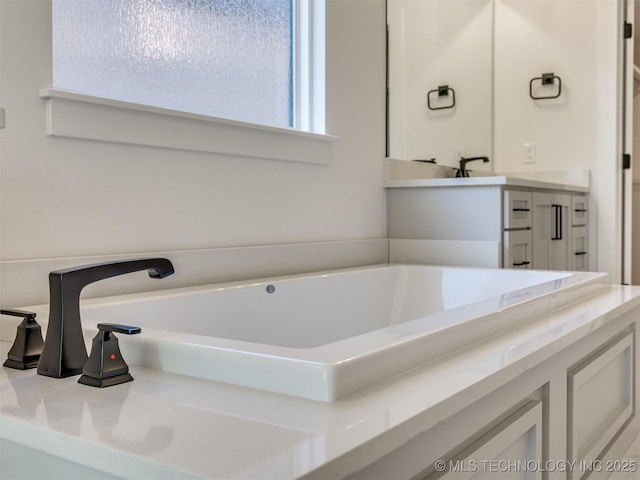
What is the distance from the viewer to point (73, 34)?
5.16ft

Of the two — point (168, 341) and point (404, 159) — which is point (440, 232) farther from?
point (168, 341)

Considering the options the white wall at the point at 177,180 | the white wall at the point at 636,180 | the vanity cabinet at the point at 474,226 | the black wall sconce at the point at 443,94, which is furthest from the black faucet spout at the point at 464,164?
the white wall at the point at 636,180

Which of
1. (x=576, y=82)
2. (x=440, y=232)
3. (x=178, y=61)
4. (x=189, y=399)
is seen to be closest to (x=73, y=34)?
(x=178, y=61)

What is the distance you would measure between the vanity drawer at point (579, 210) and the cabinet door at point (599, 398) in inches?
61.8

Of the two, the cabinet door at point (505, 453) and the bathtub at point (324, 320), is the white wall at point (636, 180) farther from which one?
the cabinet door at point (505, 453)

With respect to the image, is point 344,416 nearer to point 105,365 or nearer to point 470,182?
point 105,365

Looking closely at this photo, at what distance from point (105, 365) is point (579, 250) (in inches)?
115

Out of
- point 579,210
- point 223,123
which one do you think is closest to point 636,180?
point 579,210

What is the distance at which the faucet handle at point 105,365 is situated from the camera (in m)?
0.86

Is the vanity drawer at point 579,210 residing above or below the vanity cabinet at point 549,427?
above

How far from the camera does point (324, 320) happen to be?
2.07 m

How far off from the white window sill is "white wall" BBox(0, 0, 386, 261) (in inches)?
1.1

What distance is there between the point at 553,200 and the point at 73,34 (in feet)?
7.18

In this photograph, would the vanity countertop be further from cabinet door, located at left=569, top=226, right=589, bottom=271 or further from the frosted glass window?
the frosted glass window
